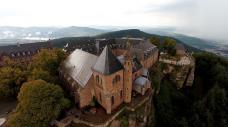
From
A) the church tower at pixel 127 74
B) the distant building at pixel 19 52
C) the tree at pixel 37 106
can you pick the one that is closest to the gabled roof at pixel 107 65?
the church tower at pixel 127 74

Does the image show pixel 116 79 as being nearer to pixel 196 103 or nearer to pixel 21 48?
pixel 196 103

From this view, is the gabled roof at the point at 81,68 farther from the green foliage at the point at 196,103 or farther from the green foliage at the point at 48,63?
the green foliage at the point at 196,103

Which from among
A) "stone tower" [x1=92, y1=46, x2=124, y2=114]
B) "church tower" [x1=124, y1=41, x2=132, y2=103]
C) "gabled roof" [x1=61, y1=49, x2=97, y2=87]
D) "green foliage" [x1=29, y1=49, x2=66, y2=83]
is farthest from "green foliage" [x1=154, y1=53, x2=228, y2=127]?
"green foliage" [x1=29, y1=49, x2=66, y2=83]

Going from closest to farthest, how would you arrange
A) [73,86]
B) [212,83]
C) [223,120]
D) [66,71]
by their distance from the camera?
[73,86]
[66,71]
[223,120]
[212,83]

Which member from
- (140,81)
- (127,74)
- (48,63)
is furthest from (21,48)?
(140,81)

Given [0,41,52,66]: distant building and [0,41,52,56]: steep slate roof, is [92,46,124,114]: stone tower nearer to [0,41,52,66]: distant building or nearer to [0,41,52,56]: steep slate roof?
[0,41,52,66]: distant building

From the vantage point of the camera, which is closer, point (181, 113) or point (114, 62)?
point (114, 62)

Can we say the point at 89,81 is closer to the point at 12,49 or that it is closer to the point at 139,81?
the point at 139,81

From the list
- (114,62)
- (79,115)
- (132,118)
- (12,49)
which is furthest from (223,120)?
(12,49)
